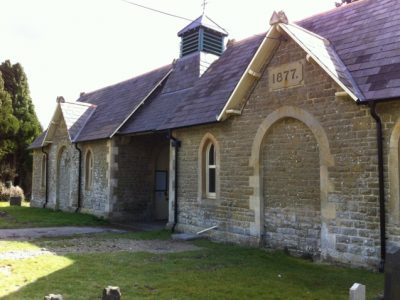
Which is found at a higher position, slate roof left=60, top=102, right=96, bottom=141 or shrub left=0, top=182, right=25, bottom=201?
slate roof left=60, top=102, right=96, bottom=141

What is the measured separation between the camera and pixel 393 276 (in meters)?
5.82

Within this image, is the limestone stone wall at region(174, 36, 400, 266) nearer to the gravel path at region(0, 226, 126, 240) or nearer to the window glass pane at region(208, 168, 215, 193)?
the window glass pane at region(208, 168, 215, 193)

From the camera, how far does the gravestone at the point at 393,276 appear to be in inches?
227

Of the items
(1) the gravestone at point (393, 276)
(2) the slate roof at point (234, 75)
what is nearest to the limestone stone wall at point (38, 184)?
(2) the slate roof at point (234, 75)

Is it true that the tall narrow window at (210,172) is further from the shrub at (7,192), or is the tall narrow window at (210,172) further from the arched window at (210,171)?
the shrub at (7,192)

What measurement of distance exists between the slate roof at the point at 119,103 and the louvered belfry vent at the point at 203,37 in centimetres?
154

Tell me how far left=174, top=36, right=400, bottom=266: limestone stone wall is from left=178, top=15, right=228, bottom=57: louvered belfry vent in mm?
8299

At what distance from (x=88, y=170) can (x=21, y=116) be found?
18586 mm

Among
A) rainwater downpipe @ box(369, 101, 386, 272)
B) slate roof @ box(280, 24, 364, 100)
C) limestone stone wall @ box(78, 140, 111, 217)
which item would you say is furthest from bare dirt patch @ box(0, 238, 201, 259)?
slate roof @ box(280, 24, 364, 100)

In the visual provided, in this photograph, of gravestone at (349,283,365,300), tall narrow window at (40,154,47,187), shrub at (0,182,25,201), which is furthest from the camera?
shrub at (0,182,25,201)

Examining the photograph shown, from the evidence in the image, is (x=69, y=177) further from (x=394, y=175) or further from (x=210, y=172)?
(x=394, y=175)

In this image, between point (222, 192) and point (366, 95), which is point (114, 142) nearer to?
point (222, 192)

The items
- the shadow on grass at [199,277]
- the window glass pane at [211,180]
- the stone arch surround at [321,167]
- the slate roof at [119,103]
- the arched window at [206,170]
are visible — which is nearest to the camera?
the shadow on grass at [199,277]

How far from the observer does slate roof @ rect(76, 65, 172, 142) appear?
2021 centimetres
